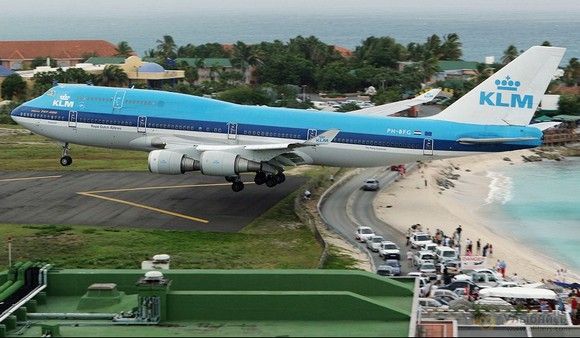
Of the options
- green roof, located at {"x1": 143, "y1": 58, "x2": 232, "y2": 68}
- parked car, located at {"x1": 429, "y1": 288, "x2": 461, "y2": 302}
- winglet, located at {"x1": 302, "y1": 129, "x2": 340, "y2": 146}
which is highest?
winglet, located at {"x1": 302, "y1": 129, "x2": 340, "y2": 146}

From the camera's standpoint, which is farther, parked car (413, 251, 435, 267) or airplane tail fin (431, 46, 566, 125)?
airplane tail fin (431, 46, 566, 125)

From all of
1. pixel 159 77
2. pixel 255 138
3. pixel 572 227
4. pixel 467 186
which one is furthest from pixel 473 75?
pixel 255 138

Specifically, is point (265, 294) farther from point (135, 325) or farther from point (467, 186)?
point (467, 186)

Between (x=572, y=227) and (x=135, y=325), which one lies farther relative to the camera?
(x=572, y=227)

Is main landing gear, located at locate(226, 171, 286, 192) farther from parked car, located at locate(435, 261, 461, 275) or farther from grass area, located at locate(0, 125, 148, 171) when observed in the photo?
grass area, located at locate(0, 125, 148, 171)

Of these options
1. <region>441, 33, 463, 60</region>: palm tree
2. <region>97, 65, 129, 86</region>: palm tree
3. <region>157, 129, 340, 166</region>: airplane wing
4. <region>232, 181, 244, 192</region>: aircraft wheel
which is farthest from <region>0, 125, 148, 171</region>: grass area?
<region>441, 33, 463, 60</region>: palm tree

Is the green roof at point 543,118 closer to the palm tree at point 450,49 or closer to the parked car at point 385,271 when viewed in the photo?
the palm tree at point 450,49
